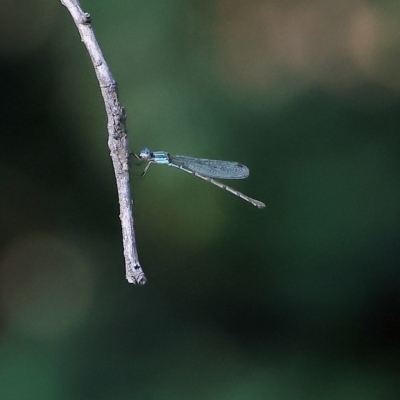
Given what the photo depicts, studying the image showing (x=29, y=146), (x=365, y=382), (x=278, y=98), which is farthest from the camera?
(x=365, y=382)

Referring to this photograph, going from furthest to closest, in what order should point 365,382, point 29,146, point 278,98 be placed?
point 365,382 < point 278,98 < point 29,146

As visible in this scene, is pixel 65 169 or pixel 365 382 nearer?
pixel 65 169

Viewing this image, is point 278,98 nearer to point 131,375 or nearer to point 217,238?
point 217,238

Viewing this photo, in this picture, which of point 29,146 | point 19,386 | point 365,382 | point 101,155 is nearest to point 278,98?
point 101,155

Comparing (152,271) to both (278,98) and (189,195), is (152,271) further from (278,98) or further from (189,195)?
(278,98)

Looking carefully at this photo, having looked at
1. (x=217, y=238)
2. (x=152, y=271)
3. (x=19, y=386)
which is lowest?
(x=19, y=386)

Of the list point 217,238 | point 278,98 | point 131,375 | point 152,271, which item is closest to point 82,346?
point 131,375

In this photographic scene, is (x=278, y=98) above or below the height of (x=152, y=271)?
above
